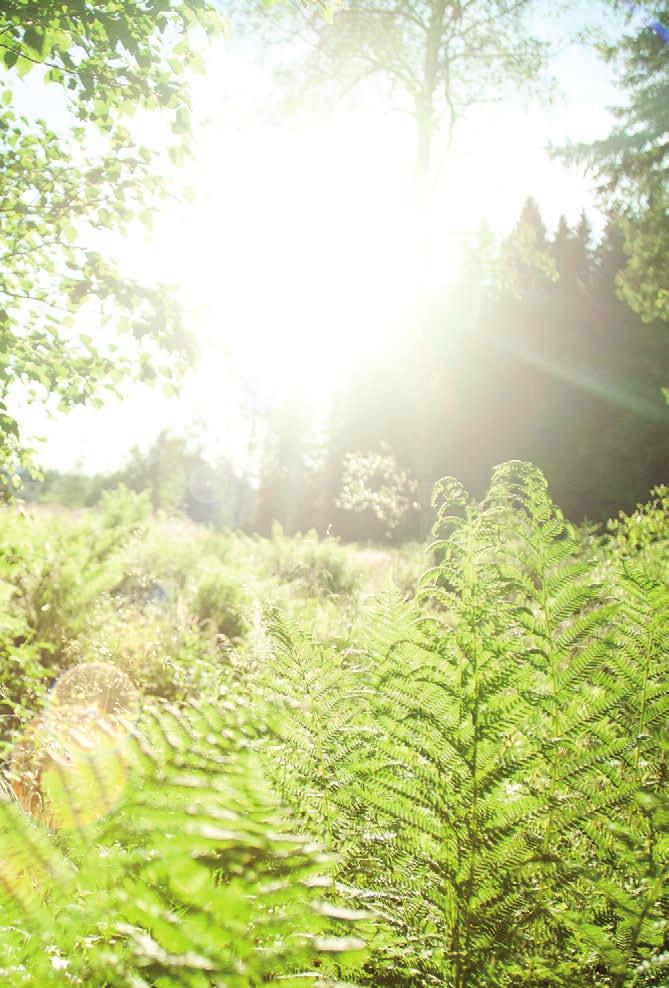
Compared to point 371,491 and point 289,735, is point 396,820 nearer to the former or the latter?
point 289,735

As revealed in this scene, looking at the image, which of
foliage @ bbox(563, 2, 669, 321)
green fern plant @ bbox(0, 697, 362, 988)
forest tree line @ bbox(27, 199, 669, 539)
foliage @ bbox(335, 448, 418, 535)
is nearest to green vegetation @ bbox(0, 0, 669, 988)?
green fern plant @ bbox(0, 697, 362, 988)

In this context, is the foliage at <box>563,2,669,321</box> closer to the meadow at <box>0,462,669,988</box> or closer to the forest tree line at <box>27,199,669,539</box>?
the forest tree line at <box>27,199,669,539</box>

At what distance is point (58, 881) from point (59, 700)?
10.1 feet

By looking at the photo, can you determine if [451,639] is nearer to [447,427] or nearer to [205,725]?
[205,725]

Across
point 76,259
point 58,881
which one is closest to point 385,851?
point 58,881

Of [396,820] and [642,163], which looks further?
[642,163]

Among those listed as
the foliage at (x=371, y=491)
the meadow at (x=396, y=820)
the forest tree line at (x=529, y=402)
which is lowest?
the foliage at (x=371, y=491)

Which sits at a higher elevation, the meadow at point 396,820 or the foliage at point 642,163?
the foliage at point 642,163

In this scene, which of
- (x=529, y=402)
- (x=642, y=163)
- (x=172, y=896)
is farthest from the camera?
(x=529, y=402)

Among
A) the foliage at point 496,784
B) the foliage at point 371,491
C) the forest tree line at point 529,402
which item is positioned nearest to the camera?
the foliage at point 496,784

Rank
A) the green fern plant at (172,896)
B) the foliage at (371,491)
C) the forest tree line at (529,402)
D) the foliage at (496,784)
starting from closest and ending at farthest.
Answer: the green fern plant at (172,896) < the foliage at (496,784) < the foliage at (371,491) < the forest tree line at (529,402)

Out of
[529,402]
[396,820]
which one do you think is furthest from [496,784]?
[529,402]

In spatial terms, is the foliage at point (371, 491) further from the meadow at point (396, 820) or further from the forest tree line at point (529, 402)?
the meadow at point (396, 820)

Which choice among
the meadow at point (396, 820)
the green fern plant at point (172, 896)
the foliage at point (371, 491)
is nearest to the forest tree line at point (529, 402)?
the foliage at point (371, 491)
